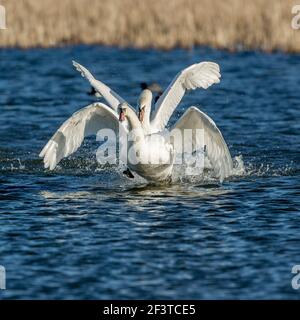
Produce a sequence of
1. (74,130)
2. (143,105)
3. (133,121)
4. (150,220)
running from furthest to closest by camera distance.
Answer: (74,130) < (143,105) < (133,121) < (150,220)

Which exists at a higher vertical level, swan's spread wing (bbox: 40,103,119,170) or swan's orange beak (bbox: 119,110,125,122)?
swan's orange beak (bbox: 119,110,125,122)

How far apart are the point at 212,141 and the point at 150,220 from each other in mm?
1831

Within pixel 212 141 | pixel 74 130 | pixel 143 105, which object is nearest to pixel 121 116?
pixel 143 105

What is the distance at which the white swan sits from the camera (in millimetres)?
11805

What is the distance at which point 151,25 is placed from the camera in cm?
2555

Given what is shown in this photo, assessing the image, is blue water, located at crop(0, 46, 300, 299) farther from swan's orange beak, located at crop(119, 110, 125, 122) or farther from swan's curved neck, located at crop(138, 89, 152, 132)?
swan's orange beak, located at crop(119, 110, 125, 122)

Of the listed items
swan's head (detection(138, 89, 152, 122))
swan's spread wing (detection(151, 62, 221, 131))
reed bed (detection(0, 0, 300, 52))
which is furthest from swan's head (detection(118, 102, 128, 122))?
reed bed (detection(0, 0, 300, 52))

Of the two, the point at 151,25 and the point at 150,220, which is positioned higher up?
the point at 151,25

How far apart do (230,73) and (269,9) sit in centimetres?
311

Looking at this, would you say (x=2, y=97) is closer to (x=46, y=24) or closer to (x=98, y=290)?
(x=46, y=24)

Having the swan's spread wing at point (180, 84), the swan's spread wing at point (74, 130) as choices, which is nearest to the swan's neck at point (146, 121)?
the swan's spread wing at point (180, 84)

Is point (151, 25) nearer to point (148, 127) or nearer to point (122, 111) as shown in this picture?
point (148, 127)

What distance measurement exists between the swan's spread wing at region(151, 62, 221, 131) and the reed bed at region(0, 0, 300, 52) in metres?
12.3

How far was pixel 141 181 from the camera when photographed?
42.6ft
